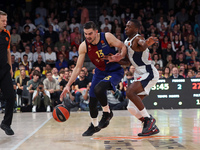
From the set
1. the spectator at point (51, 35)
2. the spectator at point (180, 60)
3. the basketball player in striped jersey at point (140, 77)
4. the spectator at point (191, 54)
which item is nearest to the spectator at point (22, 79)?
the spectator at point (51, 35)

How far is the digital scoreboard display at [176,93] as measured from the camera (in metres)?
12.0

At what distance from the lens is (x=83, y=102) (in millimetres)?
12273

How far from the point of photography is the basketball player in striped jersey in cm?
586

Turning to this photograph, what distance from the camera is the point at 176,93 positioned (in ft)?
39.7

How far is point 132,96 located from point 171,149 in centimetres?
146

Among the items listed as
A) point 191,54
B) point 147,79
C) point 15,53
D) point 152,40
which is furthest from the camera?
point 191,54

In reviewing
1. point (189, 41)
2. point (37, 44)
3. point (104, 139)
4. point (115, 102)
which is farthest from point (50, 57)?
point (104, 139)

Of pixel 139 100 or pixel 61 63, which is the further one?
pixel 61 63

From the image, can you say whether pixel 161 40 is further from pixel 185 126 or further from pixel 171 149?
pixel 171 149

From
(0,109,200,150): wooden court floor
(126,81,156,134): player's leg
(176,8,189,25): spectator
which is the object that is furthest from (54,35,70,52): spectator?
(126,81,156,134): player's leg

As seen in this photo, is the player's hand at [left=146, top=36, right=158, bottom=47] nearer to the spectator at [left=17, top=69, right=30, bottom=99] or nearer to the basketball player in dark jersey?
the basketball player in dark jersey

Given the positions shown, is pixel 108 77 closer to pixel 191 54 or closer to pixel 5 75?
pixel 5 75

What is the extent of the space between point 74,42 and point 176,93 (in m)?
5.82

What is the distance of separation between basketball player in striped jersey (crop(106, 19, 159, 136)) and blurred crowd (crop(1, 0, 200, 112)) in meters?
6.13
